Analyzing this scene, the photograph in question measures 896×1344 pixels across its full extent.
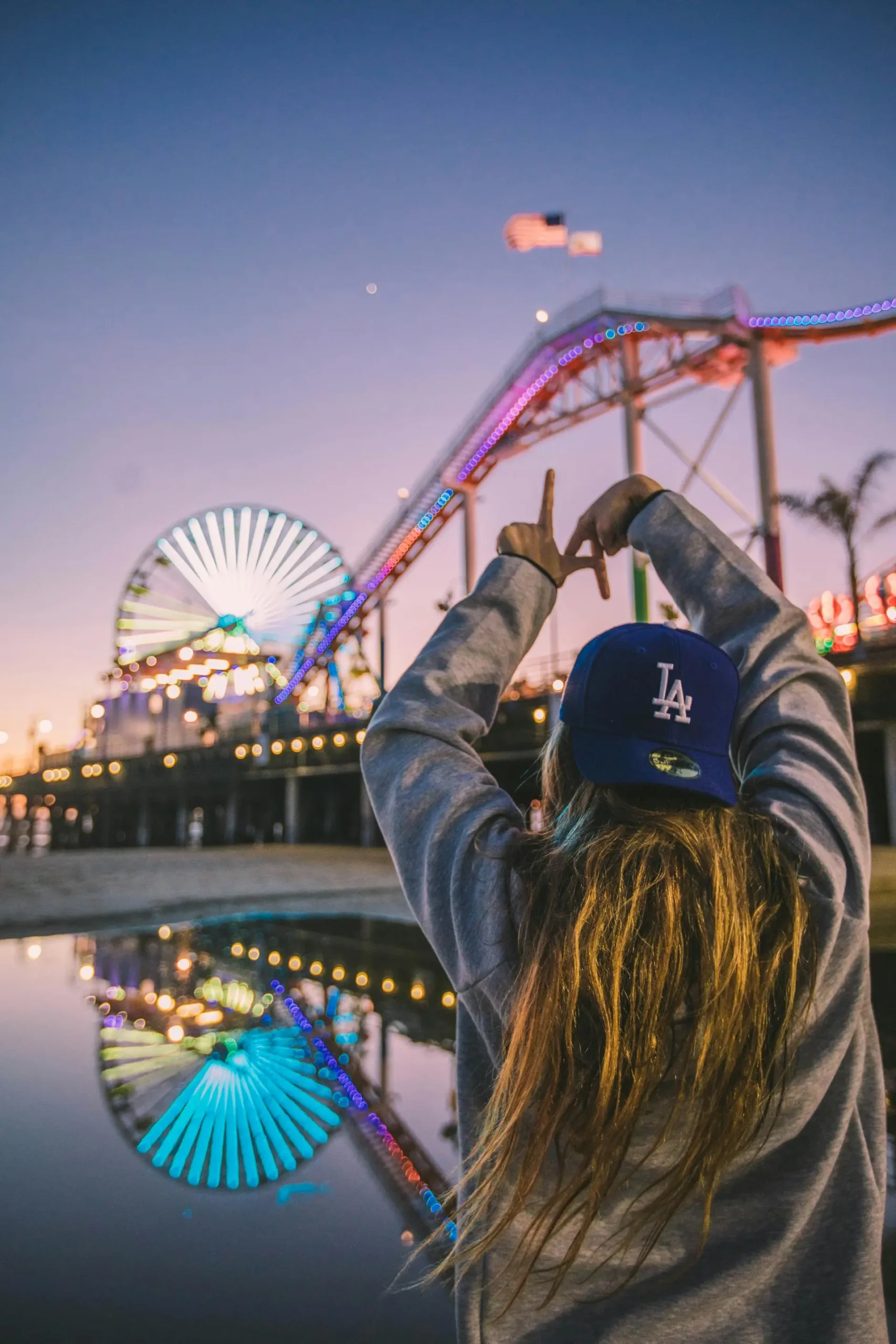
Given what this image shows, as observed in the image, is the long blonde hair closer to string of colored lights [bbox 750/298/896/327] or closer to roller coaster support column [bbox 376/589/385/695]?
string of colored lights [bbox 750/298/896/327]

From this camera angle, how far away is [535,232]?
23.0 metres

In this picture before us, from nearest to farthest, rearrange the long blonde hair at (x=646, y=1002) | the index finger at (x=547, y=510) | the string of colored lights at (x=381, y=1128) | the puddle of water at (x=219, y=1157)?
the long blonde hair at (x=646, y=1002)
the index finger at (x=547, y=510)
the puddle of water at (x=219, y=1157)
the string of colored lights at (x=381, y=1128)

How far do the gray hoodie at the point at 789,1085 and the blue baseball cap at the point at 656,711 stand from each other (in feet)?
0.41

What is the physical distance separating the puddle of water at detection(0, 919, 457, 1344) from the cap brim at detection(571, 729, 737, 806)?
1387mm

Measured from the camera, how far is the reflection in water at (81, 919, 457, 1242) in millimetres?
3510

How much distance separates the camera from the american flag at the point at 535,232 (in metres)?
22.9

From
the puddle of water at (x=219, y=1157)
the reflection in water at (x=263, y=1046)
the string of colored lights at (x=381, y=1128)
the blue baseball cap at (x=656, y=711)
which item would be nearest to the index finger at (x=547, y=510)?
the blue baseball cap at (x=656, y=711)

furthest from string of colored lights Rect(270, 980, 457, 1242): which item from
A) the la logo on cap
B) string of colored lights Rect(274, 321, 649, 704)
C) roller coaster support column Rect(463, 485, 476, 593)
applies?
roller coaster support column Rect(463, 485, 476, 593)

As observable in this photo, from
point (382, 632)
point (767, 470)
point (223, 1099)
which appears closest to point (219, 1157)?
point (223, 1099)

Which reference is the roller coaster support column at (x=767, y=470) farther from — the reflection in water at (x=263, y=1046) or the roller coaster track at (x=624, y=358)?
the reflection in water at (x=263, y=1046)

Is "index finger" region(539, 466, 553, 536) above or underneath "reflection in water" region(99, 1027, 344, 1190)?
above

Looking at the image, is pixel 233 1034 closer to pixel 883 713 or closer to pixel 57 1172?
pixel 57 1172

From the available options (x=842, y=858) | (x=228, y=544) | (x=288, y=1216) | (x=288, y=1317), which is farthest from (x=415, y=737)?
(x=228, y=544)

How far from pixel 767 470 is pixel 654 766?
21109 mm
